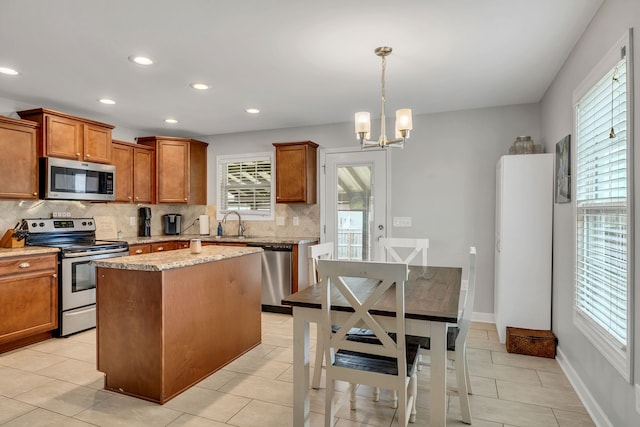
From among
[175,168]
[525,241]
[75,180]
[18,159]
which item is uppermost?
[175,168]

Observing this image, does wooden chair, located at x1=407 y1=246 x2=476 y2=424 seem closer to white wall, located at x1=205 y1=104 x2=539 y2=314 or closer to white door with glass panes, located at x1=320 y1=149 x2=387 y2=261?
white wall, located at x1=205 y1=104 x2=539 y2=314

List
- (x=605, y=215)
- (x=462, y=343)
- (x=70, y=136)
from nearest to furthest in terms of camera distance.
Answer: (x=605, y=215) < (x=462, y=343) < (x=70, y=136)

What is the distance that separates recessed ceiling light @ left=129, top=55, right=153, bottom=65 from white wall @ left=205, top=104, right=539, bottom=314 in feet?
8.96

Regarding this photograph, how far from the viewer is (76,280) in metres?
3.83

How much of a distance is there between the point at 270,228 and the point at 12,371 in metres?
3.13

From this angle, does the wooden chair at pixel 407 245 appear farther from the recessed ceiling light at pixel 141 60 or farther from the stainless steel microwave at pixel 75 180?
the stainless steel microwave at pixel 75 180

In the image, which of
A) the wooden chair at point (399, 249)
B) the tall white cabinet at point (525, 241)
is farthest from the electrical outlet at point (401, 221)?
the tall white cabinet at point (525, 241)

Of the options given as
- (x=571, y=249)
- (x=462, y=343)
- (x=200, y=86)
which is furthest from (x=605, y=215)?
(x=200, y=86)

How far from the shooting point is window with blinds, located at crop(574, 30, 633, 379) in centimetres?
189

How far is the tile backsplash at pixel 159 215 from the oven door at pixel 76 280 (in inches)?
31.7

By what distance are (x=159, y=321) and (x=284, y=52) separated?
2.06 meters

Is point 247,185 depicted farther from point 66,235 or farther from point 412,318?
point 412,318

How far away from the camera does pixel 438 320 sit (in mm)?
1760

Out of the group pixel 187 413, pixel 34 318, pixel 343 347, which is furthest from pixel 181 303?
pixel 34 318
